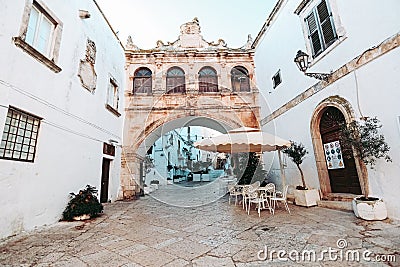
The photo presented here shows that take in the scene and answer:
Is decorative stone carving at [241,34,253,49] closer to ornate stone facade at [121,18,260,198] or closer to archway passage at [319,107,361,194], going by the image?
ornate stone facade at [121,18,260,198]

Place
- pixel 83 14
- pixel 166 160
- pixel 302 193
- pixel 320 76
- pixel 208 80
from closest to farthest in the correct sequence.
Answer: pixel 320 76
pixel 302 193
pixel 83 14
pixel 208 80
pixel 166 160

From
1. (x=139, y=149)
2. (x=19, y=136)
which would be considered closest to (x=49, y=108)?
(x=19, y=136)

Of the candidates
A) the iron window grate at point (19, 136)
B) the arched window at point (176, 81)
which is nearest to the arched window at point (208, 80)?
the arched window at point (176, 81)

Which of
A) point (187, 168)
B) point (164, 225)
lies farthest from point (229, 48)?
point (187, 168)

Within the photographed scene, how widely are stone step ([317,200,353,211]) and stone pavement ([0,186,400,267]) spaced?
428 millimetres

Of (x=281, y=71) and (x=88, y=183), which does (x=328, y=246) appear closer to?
(x=88, y=183)

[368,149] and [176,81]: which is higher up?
[176,81]

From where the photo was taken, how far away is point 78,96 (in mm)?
5832

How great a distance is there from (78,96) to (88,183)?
264cm

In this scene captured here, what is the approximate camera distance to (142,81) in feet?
32.7

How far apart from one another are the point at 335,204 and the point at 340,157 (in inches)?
49.3

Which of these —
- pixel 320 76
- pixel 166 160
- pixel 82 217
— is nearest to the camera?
pixel 82 217

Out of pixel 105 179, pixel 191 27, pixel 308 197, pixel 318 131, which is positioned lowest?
pixel 308 197

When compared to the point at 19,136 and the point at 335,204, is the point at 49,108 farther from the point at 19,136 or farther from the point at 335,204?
the point at 335,204
